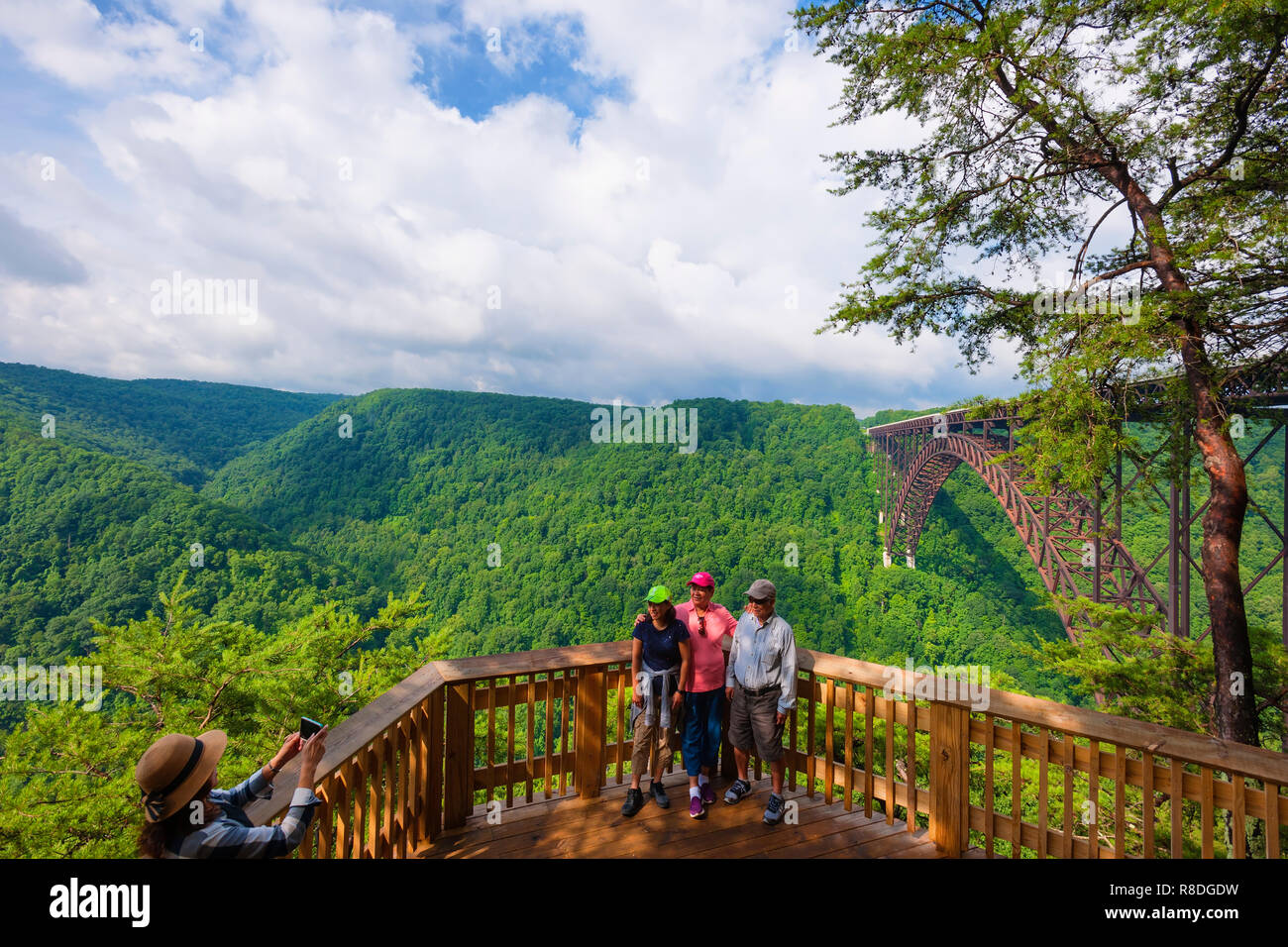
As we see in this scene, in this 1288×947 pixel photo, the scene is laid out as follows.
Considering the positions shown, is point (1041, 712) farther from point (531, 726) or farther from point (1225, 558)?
point (1225, 558)

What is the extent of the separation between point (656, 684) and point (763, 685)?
593 millimetres

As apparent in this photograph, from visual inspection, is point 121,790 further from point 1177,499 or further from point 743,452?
point 743,452

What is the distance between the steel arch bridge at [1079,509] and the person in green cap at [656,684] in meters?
5.31

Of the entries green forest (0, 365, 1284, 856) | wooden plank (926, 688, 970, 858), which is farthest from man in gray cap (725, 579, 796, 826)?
green forest (0, 365, 1284, 856)

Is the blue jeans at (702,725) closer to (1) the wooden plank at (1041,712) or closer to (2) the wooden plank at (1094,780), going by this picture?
(1) the wooden plank at (1041,712)

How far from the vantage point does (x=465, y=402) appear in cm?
6500

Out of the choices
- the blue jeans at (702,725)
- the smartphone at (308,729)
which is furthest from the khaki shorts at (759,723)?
the smartphone at (308,729)

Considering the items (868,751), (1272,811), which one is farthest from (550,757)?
(1272,811)

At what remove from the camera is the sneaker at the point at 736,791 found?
9.68 feet

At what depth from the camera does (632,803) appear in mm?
2859

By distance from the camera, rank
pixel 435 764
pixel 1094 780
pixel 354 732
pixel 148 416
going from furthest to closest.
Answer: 1. pixel 148 416
2. pixel 435 764
3. pixel 1094 780
4. pixel 354 732
